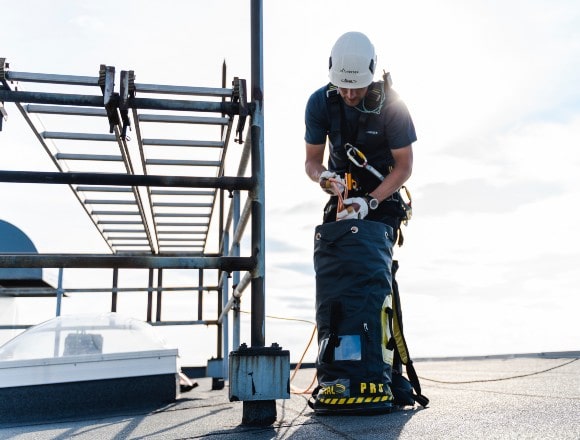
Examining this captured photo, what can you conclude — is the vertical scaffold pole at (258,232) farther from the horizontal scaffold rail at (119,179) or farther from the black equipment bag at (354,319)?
the black equipment bag at (354,319)

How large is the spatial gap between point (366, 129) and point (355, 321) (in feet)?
3.72

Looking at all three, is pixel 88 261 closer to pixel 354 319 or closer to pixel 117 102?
pixel 117 102

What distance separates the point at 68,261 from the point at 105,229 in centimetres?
422

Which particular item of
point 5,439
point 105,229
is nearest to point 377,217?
point 5,439

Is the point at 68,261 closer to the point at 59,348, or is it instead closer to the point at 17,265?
the point at 17,265

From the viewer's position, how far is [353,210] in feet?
9.78

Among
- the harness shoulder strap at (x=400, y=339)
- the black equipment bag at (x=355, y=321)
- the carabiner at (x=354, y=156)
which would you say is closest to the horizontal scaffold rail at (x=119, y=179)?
the black equipment bag at (x=355, y=321)

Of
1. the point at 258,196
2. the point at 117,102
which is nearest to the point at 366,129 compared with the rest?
the point at 258,196

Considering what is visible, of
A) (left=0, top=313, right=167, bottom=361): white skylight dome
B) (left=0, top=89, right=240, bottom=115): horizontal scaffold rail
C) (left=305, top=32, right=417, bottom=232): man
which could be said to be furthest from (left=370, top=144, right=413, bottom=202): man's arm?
(left=0, top=313, right=167, bottom=361): white skylight dome

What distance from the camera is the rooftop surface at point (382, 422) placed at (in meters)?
2.01

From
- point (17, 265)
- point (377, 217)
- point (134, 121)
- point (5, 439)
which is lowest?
point (5, 439)

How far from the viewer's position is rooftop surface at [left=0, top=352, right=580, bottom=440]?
2.01m

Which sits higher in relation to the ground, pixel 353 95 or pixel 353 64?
pixel 353 64

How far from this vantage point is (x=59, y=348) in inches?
158
